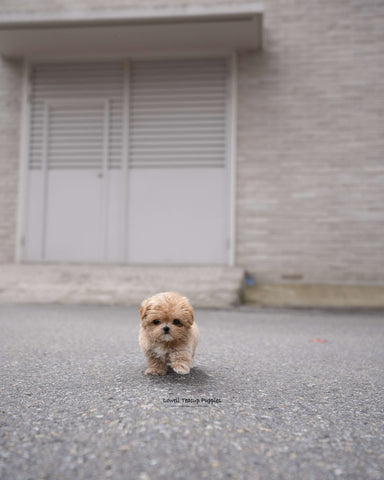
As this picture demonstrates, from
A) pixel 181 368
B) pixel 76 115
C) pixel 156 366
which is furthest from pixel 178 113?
pixel 181 368

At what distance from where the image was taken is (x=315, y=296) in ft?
19.2

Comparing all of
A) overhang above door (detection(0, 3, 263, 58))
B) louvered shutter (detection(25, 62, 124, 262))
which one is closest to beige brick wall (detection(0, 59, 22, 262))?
louvered shutter (detection(25, 62, 124, 262))

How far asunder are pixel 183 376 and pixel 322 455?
102 cm

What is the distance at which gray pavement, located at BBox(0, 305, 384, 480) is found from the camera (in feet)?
4.30

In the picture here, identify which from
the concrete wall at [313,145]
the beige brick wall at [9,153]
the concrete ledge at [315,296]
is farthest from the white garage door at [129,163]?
the concrete ledge at [315,296]

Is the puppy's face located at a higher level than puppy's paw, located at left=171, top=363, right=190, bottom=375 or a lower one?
higher

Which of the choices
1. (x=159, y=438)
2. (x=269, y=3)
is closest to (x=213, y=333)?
(x=159, y=438)

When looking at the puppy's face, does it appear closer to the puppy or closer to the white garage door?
the puppy

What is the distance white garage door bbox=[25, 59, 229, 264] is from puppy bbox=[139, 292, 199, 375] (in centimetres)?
469

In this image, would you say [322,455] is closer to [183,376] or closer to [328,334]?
[183,376]

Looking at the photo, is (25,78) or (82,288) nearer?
(82,288)

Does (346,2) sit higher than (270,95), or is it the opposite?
(346,2)

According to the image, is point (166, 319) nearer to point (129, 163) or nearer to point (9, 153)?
point (129, 163)

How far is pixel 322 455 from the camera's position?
4.61ft
